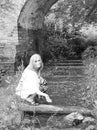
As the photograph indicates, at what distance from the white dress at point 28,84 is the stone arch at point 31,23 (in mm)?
3890

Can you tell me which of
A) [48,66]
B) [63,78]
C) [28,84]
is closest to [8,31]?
[63,78]

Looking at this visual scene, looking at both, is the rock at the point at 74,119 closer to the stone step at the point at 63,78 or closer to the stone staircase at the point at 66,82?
the stone staircase at the point at 66,82

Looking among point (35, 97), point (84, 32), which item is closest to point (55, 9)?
point (84, 32)

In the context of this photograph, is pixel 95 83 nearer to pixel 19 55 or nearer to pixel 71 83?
pixel 71 83

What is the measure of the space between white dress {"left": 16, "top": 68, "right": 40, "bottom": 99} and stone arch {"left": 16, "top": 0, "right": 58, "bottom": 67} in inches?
153

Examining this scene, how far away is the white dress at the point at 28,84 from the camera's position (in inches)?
213

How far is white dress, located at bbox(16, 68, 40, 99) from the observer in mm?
5410

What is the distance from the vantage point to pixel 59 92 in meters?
7.57

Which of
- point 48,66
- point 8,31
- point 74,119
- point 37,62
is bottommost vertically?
point 48,66

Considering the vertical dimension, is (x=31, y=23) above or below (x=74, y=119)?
above

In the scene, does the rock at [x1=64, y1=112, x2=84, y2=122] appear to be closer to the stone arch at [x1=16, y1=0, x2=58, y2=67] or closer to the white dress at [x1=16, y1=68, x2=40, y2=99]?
the white dress at [x1=16, y1=68, x2=40, y2=99]

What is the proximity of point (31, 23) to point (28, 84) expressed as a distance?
4844 mm

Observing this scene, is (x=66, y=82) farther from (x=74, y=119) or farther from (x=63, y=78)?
(x=74, y=119)

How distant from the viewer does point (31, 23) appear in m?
10.0
